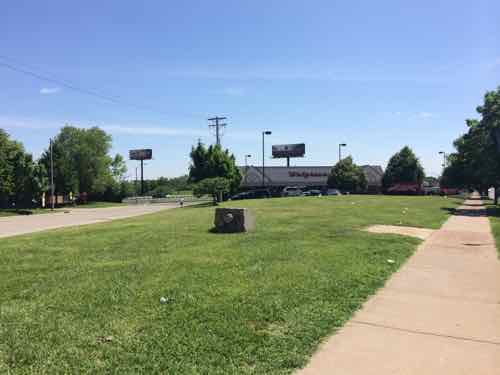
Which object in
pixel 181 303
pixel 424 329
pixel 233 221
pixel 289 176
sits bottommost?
pixel 424 329

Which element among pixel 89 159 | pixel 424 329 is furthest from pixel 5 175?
pixel 424 329

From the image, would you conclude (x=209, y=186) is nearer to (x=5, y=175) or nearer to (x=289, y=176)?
(x=5, y=175)

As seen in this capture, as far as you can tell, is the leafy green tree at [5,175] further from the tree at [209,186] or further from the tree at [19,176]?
the tree at [209,186]

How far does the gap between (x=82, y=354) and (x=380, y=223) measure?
13507 millimetres

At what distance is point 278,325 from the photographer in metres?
4.53

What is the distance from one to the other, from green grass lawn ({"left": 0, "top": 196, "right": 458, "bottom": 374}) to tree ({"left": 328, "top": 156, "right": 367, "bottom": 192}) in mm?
52493

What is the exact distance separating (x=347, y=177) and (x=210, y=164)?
1095 inches

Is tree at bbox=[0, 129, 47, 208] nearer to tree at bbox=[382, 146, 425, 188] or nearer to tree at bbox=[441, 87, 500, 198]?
tree at bbox=[441, 87, 500, 198]

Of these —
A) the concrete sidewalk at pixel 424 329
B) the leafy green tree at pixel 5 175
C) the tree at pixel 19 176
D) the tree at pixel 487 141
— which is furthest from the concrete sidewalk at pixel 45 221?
the tree at pixel 487 141

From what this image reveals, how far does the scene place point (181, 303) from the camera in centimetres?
521

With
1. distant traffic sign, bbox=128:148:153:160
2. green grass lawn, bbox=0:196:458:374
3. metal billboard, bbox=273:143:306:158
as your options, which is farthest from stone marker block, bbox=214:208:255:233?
distant traffic sign, bbox=128:148:153:160

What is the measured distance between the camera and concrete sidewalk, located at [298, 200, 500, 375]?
3.64 m

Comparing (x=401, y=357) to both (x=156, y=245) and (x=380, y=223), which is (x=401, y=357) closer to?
(x=156, y=245)

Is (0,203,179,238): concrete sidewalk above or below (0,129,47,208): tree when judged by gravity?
below
